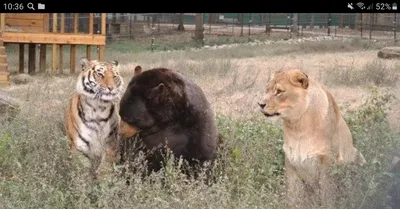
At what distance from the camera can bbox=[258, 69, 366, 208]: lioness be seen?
546cm

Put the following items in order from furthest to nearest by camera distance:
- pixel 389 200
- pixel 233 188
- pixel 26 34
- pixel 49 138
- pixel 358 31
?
pixel 358 31
pixel 26 34
pixel 49 138
pixel 233 188
pixel 389 200

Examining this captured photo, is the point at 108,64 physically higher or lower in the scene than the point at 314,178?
higher

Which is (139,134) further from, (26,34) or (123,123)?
(26,34)

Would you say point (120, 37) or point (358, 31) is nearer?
point (358, 31)

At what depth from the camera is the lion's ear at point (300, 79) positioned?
17.9 ft

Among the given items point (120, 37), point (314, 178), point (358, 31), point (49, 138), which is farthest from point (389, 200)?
point (120, 37)

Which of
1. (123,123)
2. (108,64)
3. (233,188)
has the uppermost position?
(108,64)

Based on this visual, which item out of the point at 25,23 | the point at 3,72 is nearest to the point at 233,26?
the point at 25,23

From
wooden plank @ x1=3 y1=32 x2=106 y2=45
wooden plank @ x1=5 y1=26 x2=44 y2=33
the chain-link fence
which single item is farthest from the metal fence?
wooden plank @ x1=3 y1=32 x2=106 y2=45

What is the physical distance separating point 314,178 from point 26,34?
13.2 metres

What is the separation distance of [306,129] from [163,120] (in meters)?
1.29

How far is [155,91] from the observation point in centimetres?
625

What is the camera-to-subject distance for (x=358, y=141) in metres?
6.41
